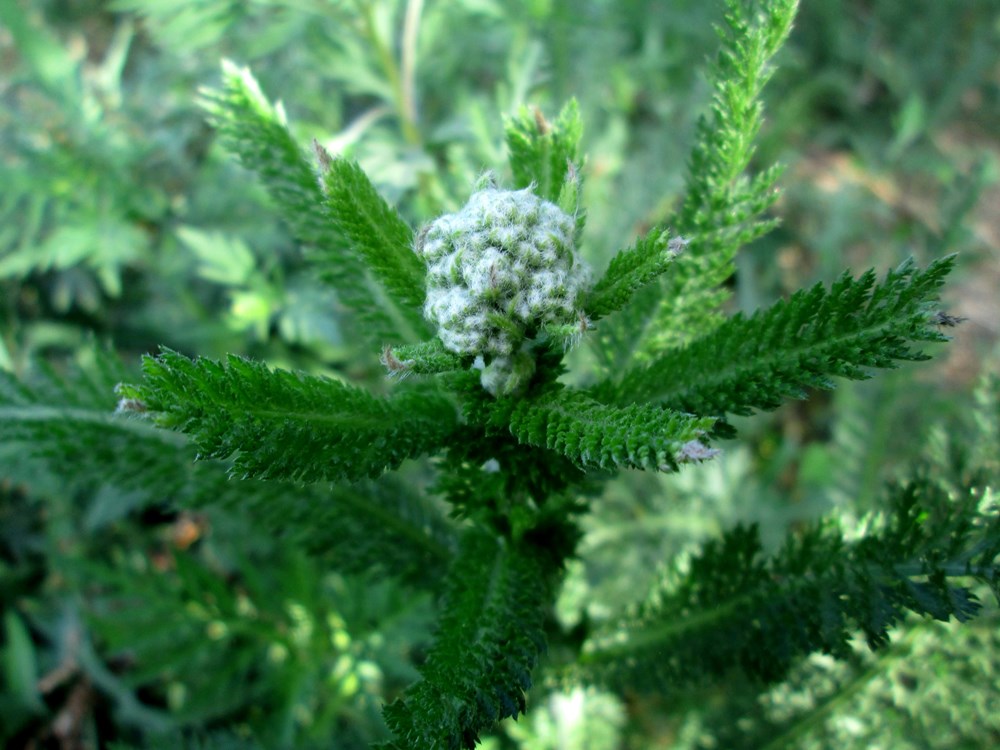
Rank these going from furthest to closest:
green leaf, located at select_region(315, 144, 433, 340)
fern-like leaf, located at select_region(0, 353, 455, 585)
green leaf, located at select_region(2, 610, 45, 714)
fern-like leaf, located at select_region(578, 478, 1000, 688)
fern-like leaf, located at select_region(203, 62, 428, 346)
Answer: green leaf, located at select_region(2, 610, 45, 714)
fern-like leaf, located at select_region(0, 353, 455, 585)
fern-like leaf, located at select_region(203, 62, 428, 346)
fern-like leaf, located at select_region(578, 478, 1000, 688)
green leaf, located at select_region(315, 144, 433, 340)

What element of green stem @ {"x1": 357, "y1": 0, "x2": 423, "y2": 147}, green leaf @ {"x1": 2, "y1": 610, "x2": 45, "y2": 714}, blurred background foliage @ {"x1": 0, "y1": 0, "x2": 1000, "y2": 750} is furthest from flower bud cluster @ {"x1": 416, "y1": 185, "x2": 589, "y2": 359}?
green leaf @ {"x1": 2, "y1": 610, "x2": 45, "y2": 714}

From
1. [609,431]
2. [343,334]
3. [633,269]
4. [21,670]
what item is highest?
[343,334]

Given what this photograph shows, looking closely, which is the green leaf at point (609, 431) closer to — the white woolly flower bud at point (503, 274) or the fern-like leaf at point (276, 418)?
the white woolly flower bud at point (503, 274)

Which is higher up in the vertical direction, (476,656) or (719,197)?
(719,197)

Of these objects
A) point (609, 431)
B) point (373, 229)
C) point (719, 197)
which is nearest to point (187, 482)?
point (373, 229)

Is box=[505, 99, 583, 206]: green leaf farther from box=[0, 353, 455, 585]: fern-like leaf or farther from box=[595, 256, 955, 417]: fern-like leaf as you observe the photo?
box=[0, 353, 455, 585]: fern-like leaf

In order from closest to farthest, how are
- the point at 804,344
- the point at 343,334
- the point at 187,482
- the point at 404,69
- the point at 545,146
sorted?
the point at 804,344
the point at 545,146
the point at 187,482
the point at 404,69
the point at 343,334

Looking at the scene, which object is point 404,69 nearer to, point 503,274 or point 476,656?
point 503,274
